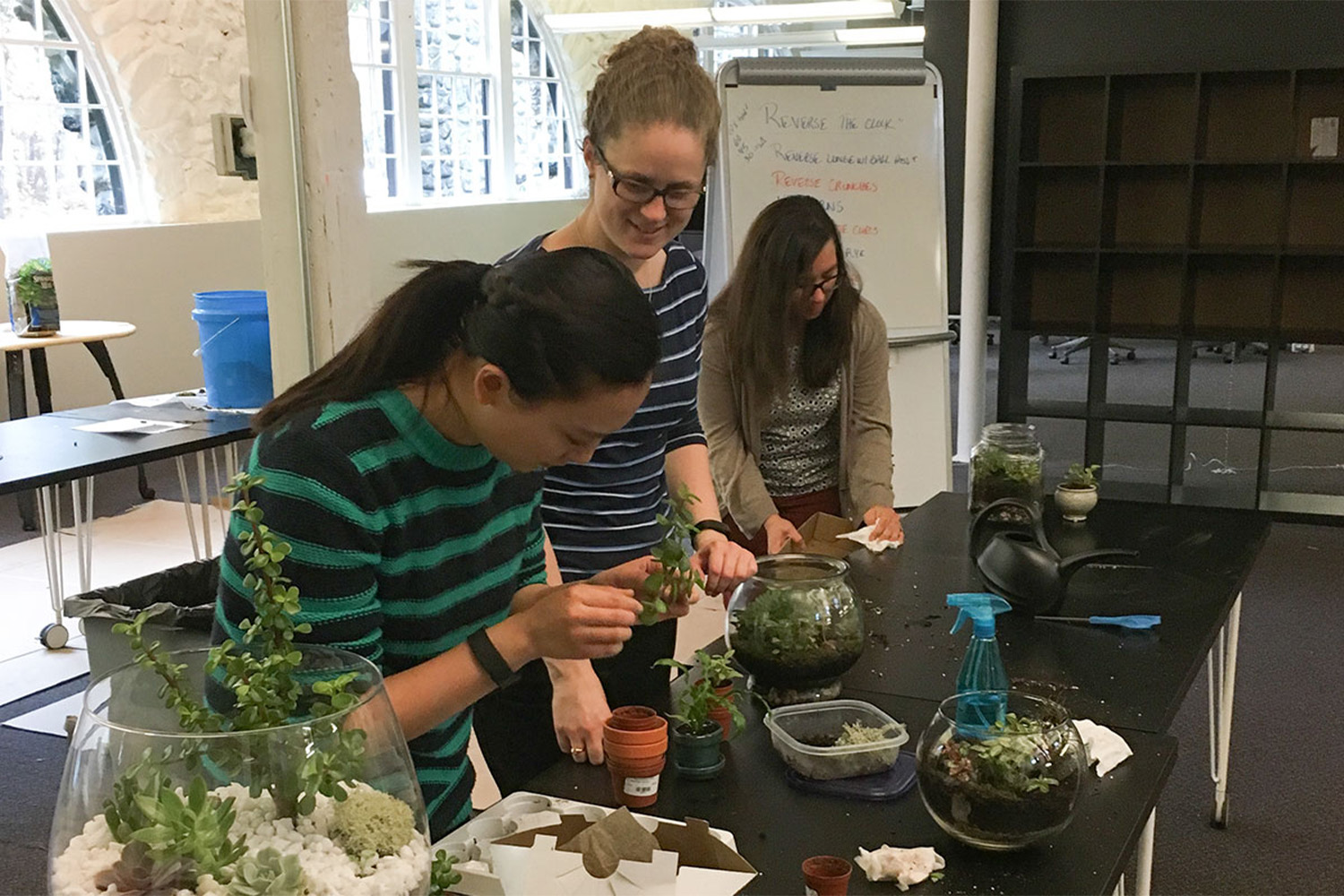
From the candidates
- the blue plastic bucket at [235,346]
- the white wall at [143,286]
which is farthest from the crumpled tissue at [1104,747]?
the white wall at [143,286]

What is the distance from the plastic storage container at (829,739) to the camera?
1.29 metres

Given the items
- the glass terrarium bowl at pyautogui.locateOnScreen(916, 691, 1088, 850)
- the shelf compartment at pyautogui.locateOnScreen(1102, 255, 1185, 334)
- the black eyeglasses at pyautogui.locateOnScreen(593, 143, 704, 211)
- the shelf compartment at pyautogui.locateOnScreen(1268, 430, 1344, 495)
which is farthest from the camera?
the shelf compartment at pyautogui.locateOnScreen(1268, 430, 1344, 495)

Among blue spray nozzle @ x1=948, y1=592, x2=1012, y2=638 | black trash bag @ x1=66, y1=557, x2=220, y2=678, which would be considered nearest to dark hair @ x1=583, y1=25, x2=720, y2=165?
blue spray nozzle @ x1=948, y1=592, x2=1012, y2=638

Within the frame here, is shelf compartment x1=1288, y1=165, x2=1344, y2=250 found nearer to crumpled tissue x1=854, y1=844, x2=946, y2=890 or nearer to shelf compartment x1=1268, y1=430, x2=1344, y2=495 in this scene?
shelf compartment x1=1268, y1=430, x2=1344, y2=495

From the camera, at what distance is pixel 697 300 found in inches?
74.2

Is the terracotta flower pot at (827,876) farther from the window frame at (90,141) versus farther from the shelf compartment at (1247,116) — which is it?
the window frame at (90,141)

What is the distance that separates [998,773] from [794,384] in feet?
4.65

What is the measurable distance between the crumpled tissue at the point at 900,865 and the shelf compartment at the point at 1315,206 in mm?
4535

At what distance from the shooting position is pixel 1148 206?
5.15 meters

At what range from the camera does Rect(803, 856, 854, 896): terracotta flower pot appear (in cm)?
105

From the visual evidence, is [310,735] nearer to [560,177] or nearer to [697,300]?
[697,300]

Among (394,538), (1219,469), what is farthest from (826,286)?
(1219,469)

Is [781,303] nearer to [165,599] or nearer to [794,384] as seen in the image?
[794,384]

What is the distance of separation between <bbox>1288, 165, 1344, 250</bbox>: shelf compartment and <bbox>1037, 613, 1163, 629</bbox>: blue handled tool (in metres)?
3.69
